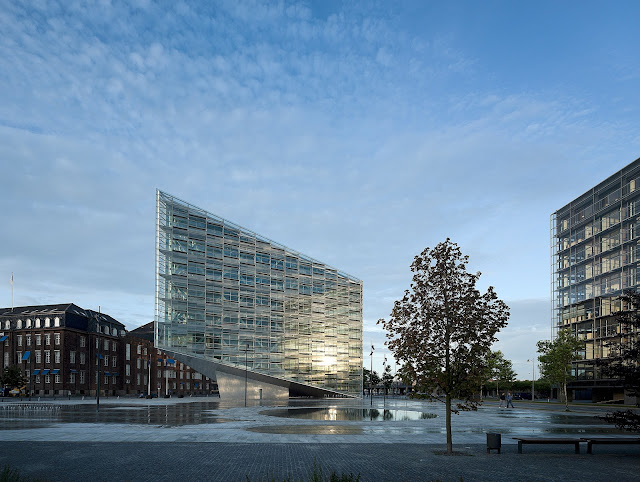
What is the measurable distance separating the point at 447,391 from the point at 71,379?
4140 inches

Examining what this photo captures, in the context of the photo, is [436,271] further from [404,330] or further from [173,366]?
[173,366]

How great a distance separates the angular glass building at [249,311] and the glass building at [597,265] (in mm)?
40583

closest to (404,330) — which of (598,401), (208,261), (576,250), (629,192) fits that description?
(208,261)

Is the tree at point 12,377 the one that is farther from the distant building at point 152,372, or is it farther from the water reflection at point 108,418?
the water reflection at point 108,418

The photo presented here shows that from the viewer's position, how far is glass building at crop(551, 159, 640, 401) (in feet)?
Result: 297

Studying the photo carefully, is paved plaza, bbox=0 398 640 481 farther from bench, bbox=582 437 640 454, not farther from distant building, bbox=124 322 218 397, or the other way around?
distant building, bbox=124 322 218 397

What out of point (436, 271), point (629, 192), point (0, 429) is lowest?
point (0, 429)

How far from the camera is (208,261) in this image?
8831 centimetres

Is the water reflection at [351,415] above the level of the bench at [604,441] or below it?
below

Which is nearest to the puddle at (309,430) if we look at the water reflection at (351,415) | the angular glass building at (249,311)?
the water reflection at (351,415)

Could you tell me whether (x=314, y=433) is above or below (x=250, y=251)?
below

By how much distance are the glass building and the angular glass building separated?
133ft

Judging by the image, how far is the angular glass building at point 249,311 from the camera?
276ft

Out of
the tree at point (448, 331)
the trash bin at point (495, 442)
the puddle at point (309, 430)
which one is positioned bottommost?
the puddle at point (309, 430)
